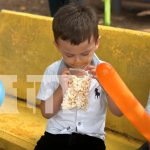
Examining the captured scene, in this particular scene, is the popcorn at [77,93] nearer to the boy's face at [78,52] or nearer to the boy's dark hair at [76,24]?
the boy's face at [78,52]

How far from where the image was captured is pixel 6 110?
3.00 m

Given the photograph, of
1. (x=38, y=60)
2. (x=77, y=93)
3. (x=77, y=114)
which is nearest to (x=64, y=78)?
(x=77, y=93)

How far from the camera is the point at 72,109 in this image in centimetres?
222

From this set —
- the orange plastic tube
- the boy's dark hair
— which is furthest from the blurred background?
the orange plastic tube

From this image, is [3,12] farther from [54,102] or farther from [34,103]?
[54,102]

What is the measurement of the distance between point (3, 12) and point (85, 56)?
1356 millimetres

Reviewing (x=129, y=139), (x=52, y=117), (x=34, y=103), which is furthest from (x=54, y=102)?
(x=34, y=103)

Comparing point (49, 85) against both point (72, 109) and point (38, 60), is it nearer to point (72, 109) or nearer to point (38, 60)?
point (72, 109)

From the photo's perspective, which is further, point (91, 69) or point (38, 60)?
point (38, 60)

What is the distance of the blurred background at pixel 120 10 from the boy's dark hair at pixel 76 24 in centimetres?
460

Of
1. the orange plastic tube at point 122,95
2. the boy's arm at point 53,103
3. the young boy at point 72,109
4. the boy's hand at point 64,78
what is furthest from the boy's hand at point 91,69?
the orange plastic tube at point 122,95

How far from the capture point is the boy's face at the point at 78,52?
6.49 feet

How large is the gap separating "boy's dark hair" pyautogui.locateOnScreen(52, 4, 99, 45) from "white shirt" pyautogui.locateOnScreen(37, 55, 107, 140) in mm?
276

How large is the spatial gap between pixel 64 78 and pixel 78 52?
0.55 ft
